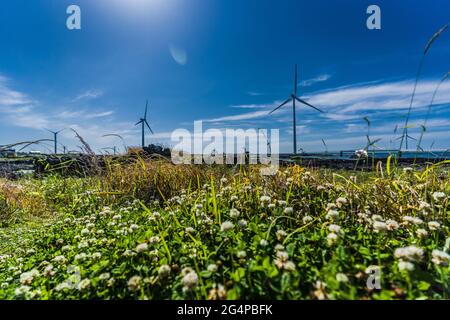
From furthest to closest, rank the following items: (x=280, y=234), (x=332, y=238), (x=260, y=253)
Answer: (x=280, y=234) < (x=260, y=253) < (x=332, y=238)

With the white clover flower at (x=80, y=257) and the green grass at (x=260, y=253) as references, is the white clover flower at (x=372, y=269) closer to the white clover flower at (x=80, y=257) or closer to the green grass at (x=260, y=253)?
the green grass at (x=260, y=253)

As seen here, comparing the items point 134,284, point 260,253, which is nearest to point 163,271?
point 134,284

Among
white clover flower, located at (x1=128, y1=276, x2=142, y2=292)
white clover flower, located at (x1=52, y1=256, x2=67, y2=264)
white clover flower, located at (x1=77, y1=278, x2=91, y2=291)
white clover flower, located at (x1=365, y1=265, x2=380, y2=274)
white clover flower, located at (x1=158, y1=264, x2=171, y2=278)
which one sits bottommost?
white clover flower, located at (x1=52, y1=256, x2=67, y2=264)

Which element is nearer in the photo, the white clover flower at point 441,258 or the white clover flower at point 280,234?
the white clover flower at point 441,258

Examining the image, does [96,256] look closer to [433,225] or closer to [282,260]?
[282,260]

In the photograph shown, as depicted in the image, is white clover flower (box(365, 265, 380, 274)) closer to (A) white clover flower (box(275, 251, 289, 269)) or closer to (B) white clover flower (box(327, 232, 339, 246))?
(B) white clover flower (box(327, 232, 339, 246))

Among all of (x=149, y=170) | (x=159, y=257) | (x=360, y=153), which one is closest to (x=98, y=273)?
(x=159, y=257)

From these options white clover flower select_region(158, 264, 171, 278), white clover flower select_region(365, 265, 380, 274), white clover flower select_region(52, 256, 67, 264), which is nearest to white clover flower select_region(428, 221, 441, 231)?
white clover flower select_region(365, 265, 380, 274)

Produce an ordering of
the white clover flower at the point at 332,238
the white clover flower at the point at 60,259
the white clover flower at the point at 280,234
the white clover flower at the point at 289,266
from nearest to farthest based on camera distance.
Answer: the white clover flower at the point at 289,266, the white clover flower at the point at 332,238, the white clover flower at the point at 280,234, the white clover flower at the point at 60,259

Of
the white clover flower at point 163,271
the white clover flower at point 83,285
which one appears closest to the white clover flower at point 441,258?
the white clover flower at point 163,271

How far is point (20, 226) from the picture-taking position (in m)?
4.41

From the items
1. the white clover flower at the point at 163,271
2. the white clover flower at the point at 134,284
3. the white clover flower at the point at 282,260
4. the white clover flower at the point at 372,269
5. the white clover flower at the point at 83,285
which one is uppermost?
the white clover flower at the point at 282,260
